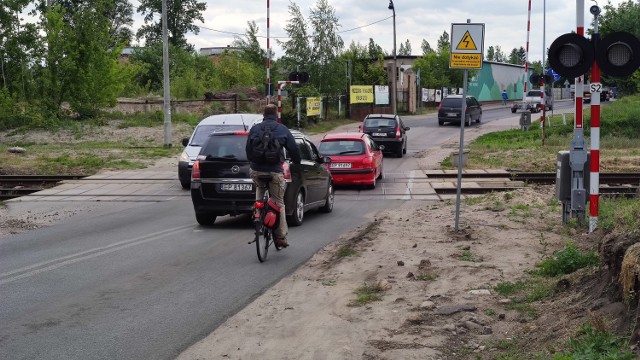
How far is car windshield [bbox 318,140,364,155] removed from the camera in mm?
21031

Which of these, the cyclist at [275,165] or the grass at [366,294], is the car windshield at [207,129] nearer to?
the cyclist at [275,165]

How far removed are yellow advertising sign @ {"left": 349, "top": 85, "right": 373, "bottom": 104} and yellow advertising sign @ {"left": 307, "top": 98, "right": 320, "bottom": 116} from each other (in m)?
7.21

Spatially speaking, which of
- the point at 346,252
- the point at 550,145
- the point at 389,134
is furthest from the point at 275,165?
the point at 550,145

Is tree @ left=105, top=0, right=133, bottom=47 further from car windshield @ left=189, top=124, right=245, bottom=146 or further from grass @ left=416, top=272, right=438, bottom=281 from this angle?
grass @ left=416, top=272, right=438, bottom=281

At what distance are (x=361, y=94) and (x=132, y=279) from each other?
46.0 metres

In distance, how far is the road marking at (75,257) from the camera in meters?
9.64

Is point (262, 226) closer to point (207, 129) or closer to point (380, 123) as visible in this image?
point (207, 129)

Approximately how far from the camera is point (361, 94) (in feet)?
179

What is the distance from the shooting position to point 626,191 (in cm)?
1825

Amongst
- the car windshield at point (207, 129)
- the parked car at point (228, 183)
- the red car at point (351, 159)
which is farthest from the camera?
the car windshield at point (207, 129)

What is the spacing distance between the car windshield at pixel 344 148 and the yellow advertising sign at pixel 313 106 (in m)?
23.9

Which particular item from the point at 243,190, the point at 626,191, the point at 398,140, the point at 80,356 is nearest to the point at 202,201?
the point at 243,190

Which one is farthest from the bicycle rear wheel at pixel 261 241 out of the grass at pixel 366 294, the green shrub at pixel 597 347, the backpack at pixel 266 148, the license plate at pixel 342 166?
the license plate at pixel 342 166

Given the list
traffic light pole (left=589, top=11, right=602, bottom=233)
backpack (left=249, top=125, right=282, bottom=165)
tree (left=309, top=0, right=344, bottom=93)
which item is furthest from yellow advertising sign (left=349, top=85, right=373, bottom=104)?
backpack (left=249, top=125, right=282, bottom=165)
